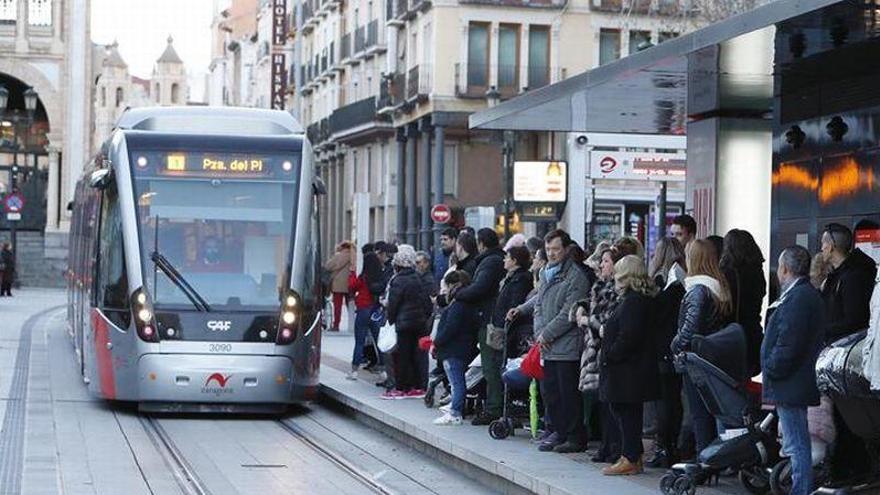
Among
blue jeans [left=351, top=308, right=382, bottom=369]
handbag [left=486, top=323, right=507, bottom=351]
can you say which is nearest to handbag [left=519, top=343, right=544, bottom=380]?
handbag [left=486, top=323, right=507, bottom=351]

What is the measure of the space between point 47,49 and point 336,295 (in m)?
54.2

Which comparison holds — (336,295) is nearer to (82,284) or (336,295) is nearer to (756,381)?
(82,284)

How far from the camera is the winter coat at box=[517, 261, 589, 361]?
16516 mm

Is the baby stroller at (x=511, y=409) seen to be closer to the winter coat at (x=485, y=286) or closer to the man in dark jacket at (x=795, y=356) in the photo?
the winter coat at (x=485, y=286)

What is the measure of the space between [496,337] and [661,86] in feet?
9.35

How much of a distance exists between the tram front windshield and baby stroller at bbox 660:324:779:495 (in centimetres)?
861

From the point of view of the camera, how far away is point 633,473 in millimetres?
14852

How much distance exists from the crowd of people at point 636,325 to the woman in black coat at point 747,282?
11mm

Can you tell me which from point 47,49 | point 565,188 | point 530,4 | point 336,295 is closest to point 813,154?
point 336,295

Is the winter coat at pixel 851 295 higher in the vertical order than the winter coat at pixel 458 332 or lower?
higher

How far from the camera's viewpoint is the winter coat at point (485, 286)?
19.1m

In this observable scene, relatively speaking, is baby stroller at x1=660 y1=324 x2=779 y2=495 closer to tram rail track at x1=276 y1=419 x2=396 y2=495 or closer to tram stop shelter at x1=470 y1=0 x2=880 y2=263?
tram stop shelter at x1=470 y1=0 x2=880 y2=263

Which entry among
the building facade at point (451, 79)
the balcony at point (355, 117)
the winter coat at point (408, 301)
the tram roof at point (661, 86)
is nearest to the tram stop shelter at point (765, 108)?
the tram roof at point (661, 86)

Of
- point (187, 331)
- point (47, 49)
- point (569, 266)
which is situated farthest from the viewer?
point (47, 49)
